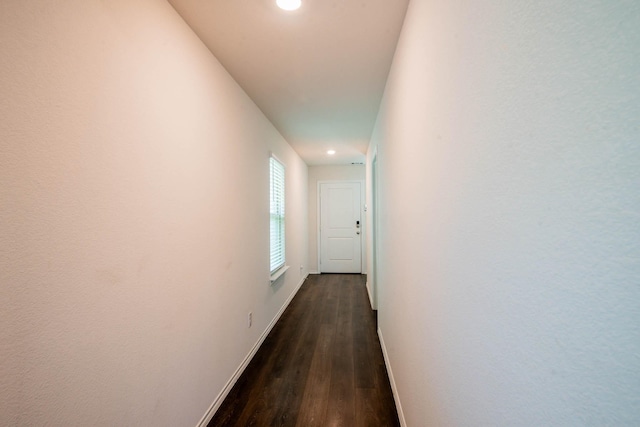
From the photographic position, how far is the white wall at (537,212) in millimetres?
348

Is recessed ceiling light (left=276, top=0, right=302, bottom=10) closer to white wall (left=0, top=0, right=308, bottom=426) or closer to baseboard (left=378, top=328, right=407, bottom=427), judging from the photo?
white wall (left=0, top=0, right=308, bottom=426)

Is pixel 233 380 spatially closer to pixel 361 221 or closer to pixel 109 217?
pixel 109 217

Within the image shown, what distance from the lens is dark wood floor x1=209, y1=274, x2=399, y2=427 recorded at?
188 centimetres

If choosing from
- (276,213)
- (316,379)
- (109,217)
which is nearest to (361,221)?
(276,213)

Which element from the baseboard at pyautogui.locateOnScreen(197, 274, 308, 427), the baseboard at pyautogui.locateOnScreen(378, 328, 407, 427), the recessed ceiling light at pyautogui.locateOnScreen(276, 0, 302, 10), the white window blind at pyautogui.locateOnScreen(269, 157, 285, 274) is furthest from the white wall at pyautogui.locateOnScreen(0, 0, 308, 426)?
the white window blind at pyautogui.locateOnScreen(269, 157, 285, 274)

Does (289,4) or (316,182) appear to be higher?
(289,4)

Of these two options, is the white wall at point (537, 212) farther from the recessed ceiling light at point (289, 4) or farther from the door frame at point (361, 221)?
the door frame at point (361, 221)

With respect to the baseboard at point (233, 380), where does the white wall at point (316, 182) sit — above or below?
above

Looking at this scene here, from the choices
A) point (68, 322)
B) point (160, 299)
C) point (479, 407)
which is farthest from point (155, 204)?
point (479, 407)

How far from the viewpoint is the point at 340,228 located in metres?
6.24

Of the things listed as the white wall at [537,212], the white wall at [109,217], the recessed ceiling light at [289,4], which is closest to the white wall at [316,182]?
the white wall at [109,217]

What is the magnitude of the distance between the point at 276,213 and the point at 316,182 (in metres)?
2.78

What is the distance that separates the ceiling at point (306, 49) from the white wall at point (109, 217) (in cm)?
20

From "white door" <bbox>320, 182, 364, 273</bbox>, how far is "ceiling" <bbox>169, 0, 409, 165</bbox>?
311 centimetres
